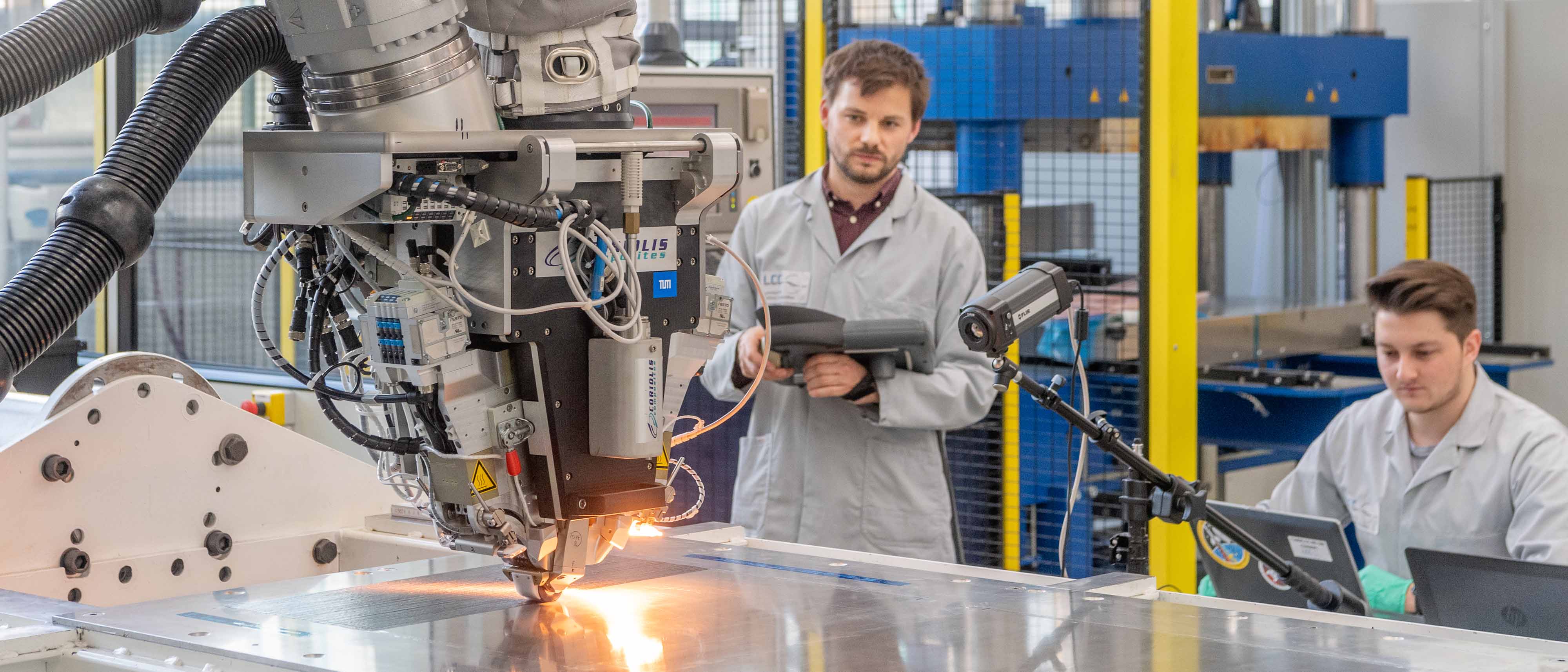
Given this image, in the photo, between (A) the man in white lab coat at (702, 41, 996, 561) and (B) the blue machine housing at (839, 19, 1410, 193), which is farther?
(B) the blue machine housing at (839, 19, 1410, 193)

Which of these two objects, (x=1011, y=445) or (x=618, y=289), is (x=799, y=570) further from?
(x=1011, y=445)

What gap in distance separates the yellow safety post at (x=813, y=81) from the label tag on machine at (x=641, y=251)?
2.63 m

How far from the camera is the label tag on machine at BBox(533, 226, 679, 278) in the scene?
177 cm

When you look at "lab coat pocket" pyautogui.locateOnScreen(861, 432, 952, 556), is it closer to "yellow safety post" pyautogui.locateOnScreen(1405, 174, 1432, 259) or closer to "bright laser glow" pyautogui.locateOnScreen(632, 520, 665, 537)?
"bright laser glow" pyautogui.locateOnScreen(632, 520, 665, 537)

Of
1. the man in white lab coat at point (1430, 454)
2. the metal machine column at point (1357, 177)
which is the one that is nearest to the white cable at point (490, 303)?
the man in white lab coat at point (1430, 454)

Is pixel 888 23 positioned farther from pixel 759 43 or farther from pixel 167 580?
pixel 167 580

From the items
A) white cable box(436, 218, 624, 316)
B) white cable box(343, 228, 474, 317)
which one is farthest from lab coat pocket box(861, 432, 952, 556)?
white cable box(343, 228, 474, 317)

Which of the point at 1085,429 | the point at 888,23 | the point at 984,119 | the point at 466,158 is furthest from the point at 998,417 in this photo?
the point at 466,158

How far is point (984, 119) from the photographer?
460 centimetres

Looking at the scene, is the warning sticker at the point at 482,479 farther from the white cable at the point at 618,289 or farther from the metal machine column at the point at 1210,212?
the metal machine column at the point at 1210,212

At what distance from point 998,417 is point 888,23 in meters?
1.19

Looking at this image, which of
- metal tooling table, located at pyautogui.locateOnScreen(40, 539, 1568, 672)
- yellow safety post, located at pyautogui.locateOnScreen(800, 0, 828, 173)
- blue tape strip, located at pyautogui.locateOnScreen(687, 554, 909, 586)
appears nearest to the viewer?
metal tooling table, located at pyautogui.locateOnScreen(40, 539, 1568, 672)

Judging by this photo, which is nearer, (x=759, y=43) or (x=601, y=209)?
(x=601, y=209)

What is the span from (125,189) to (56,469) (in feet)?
1.82
